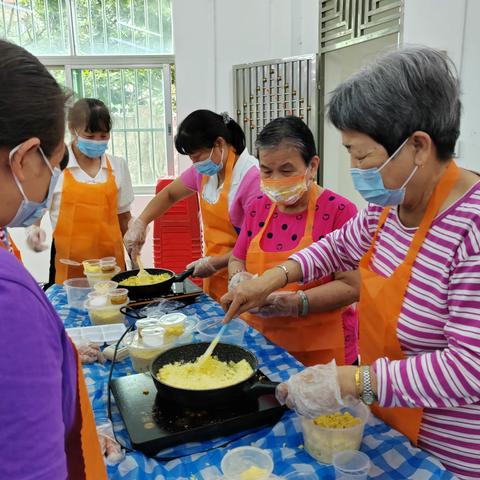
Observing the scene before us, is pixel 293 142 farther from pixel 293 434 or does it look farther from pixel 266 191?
pixel 293 434

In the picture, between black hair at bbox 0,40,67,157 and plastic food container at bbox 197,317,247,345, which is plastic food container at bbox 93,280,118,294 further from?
Result: black hair at bbox 0,40,67,157

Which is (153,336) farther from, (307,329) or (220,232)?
(220,232)

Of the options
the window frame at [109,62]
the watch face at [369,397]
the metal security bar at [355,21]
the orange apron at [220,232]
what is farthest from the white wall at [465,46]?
the window frame at [109,62]

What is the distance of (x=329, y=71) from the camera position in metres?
4.20

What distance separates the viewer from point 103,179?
3039 millimetres

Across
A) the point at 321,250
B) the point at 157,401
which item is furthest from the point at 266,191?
the point at 157,401

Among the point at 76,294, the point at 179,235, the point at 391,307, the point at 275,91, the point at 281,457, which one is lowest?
the point at 179,235

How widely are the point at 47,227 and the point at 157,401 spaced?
14.6ft

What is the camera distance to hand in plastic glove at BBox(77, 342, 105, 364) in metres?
1.67

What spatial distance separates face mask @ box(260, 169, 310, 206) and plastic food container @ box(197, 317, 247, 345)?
1.88 ft

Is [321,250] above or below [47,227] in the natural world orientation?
above

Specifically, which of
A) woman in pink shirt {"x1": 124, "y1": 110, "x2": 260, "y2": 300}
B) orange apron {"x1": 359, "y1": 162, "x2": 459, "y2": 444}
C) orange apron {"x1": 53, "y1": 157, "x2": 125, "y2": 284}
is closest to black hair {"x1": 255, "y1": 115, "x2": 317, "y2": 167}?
woman in pink shirt {"x1": 124, "y1": 110, "x2": 260, "y2": 300}

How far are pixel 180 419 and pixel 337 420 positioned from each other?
409 mm

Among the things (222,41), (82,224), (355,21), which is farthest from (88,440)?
(222,41)
